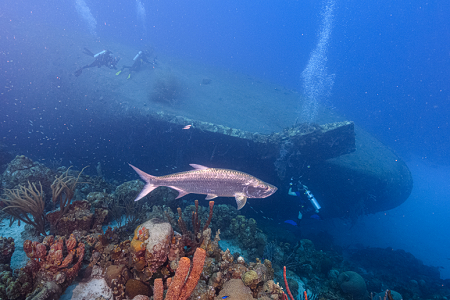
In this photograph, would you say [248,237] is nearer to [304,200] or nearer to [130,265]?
[130,265]

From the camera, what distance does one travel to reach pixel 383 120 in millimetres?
47594

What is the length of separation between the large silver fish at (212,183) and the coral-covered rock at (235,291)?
1221mm

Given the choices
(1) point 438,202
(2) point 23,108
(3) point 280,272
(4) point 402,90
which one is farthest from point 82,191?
(1) point 438,202

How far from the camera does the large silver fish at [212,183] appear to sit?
3.39 m

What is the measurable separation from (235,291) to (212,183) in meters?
1.72

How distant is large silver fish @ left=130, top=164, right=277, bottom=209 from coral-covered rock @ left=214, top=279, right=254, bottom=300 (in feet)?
4.01

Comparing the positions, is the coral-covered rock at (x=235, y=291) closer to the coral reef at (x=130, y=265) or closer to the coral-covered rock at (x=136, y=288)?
the coral reef at (x=130, y=265)

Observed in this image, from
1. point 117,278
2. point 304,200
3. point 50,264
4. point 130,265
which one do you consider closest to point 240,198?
point 130,265

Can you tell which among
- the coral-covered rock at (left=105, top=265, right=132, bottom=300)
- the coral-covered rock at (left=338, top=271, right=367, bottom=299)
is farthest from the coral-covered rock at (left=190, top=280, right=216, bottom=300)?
the coral-covered rock at (left=338, top=271, right=367, bottom=299)

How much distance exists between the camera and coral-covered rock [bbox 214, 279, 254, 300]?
7.60 feet

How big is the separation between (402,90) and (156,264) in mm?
94994

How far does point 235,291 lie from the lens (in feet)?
7.83

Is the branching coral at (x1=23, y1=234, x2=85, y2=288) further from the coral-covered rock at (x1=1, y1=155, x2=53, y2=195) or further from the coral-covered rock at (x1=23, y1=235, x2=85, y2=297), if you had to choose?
the coral-covered rock at (x1=1, y1=155, x2=53, y2=195)

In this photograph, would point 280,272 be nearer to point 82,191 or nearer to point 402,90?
point 82,191
